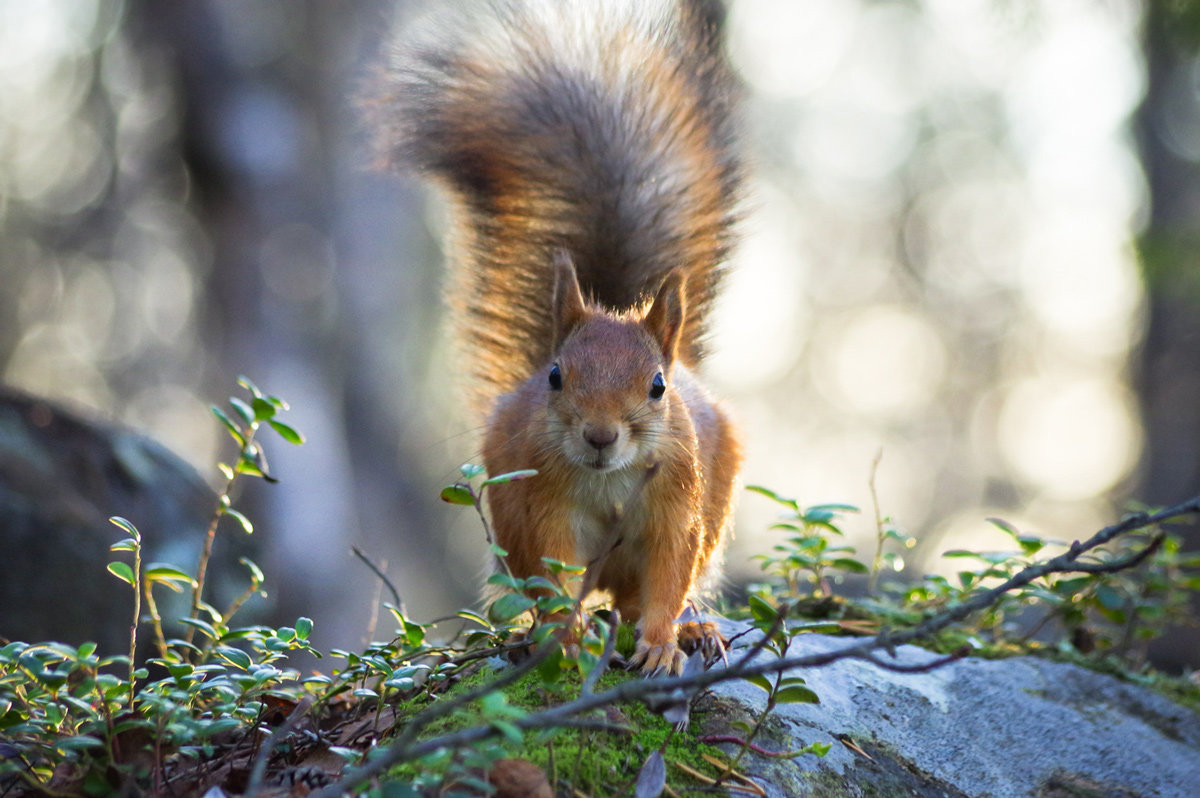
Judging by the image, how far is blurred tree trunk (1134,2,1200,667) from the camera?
5.09 metres

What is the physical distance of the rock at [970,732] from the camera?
52.7 inches

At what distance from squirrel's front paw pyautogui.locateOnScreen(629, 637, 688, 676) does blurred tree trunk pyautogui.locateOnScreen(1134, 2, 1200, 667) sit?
4122 mm

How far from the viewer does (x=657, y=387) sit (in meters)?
1.72

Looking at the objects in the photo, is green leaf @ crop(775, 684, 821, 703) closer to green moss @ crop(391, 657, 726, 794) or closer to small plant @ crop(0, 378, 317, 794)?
green moss @ crop(391, 657, 726, 794)

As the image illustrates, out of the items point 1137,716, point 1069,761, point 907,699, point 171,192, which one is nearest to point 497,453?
point 907,699

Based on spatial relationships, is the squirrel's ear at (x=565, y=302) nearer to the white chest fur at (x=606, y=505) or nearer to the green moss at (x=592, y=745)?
the white chest fur at (x=606, y=505)

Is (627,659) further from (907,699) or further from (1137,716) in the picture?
(1137,716)

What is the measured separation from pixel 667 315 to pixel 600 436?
403mm

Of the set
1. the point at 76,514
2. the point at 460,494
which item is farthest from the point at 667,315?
the point at 76,514

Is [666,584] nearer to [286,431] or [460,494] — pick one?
[460,494]

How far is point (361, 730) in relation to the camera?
138 centimetres

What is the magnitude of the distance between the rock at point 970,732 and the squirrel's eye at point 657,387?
0.47m

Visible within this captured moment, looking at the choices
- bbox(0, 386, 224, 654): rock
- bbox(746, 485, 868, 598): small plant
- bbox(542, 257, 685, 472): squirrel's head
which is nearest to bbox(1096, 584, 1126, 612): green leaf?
bbox(746, 485, 868, 598): small plant

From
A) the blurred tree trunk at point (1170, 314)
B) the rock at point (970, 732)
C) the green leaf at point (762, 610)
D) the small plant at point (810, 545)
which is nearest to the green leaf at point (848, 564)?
the small plant at point (810, 545)
